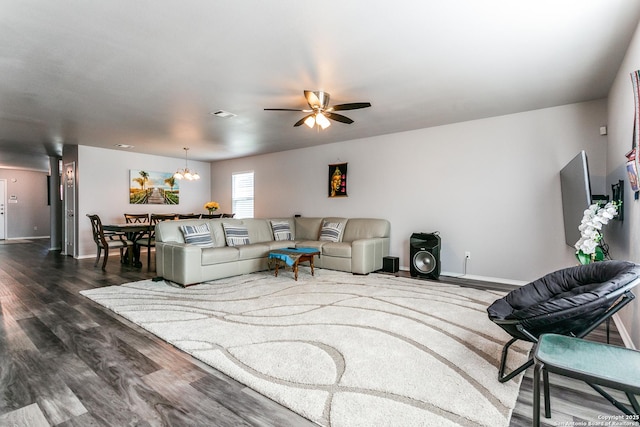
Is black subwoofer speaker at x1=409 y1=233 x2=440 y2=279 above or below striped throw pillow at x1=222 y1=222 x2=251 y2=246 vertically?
A: below

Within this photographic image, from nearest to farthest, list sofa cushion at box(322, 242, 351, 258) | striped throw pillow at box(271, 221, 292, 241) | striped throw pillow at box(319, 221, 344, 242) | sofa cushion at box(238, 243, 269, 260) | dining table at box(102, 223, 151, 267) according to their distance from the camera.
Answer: sofa cushion at box(238, 243, 269, 260)
sofa cushion at box(322, 242, 351, 258)
dining table at box(102, 223, 151, 267)
striped throw pillow at box(319, 221, 344, 242)
striped throw pillow at box(271, 221, 292, 241)

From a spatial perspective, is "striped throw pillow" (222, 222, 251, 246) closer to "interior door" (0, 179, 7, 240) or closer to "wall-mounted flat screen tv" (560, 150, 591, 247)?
"wall-mounted flat screen tv" (560, 150, 591, 247)

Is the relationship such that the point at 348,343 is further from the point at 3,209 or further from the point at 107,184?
the point at 3,209

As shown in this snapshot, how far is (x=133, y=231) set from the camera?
18.8 ft

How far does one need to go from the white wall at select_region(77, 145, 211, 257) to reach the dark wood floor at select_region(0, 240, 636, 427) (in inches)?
171

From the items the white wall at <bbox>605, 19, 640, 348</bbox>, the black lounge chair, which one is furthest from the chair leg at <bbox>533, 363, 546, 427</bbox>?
the white wall at <bbox>605, 19, 640, 348</bbox>

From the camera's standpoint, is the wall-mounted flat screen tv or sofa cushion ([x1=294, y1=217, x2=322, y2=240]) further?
sofa cushion ([x1=294, y1=217, x2=322, y2=240])

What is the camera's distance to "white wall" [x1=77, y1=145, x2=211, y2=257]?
6.92 m

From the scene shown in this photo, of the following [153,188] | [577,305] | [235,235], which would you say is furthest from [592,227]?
[153,188]

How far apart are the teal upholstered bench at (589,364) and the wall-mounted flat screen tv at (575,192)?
6.38 ft

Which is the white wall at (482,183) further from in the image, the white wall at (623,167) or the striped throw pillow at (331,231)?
the white wall at (623,167)

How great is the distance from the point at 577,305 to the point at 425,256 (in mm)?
3431

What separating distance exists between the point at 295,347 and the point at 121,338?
152 centimetres

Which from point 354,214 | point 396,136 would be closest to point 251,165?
point 354,214
